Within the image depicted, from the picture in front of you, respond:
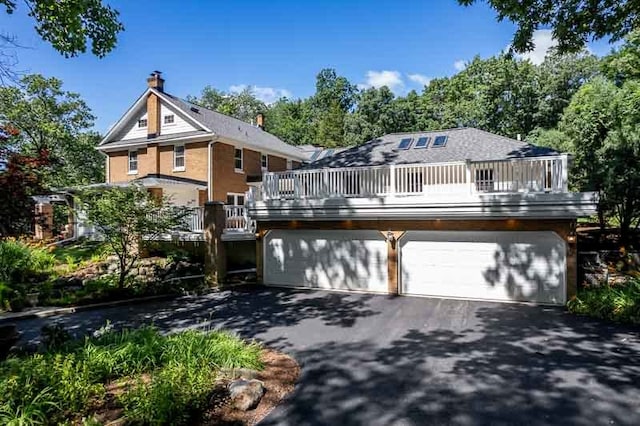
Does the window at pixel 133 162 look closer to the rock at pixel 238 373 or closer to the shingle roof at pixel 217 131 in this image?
the shingle roof at pixel 217 131

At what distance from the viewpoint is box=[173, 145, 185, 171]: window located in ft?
66.0

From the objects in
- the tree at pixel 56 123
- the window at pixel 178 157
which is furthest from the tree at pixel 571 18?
the tree at pixel 56 123

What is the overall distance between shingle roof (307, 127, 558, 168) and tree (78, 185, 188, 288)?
535 centimetres

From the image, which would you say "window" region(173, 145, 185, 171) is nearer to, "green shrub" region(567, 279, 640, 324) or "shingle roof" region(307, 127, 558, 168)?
"shingle roof" region(307, 127, 558, 168)

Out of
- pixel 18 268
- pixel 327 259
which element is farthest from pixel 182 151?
pixel 327 259

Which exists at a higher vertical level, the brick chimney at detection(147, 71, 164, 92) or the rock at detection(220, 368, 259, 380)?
the brick chimney at detection(147, 71, 164, 92)

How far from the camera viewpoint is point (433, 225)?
1049 centimetres

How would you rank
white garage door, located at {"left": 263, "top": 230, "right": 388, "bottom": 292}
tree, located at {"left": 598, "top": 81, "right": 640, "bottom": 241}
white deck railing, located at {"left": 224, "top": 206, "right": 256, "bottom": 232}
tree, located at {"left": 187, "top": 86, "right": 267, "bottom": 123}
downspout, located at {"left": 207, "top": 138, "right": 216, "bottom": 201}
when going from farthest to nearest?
tree, located at {"left": 187, "top": 86, "right": 267, "bottom": 123} < downspout, located at {"left": 207, "top": 138, "right": 216, "bottom": 201} < white deck railing, located at {"left": 224, "top": 206, "right": 256, "bottom": 232} < tree, located at {"left": 598, "top": 81, "right": 640, "bottom": 241} < white garage door, located at {"left": 263, "top": 230, "right": 388, "bottom": 292}

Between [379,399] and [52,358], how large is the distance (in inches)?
171

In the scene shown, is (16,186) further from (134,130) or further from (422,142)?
(134,130)

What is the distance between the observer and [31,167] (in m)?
8.30

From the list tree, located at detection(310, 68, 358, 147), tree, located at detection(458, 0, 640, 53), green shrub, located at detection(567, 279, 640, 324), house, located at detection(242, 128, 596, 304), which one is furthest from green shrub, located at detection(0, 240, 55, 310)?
tree, located at detection(310, 68, 358, 147)

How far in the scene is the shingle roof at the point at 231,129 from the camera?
2006cm

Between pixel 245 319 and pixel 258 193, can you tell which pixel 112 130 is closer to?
pixel 258 193
